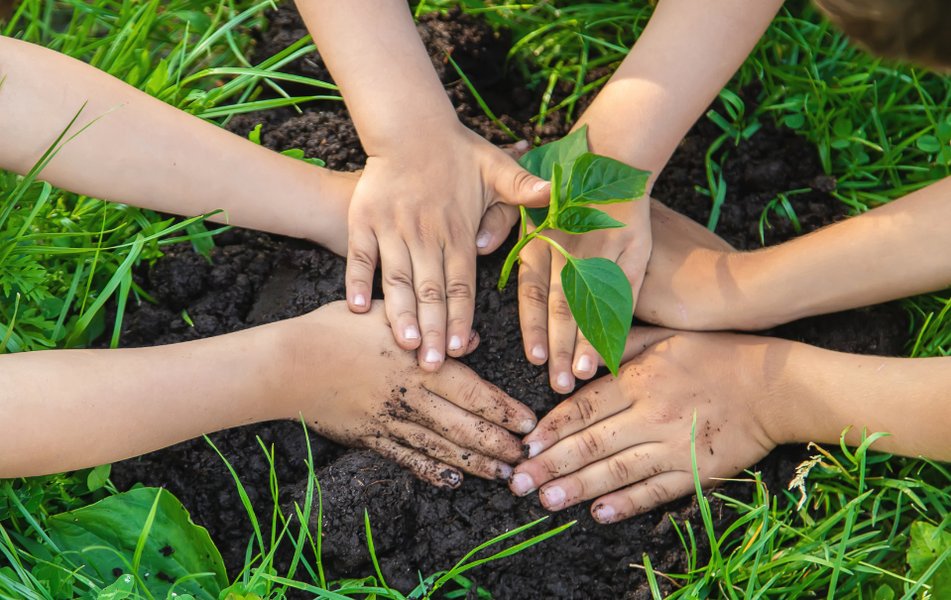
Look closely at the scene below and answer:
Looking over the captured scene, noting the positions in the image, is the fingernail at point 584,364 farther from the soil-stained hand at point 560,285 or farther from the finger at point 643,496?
the finger at point 643,496

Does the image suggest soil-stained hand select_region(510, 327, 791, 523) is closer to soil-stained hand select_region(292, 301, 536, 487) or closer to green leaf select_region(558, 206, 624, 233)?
soil-stained hand select_region(292, 301, 536, 487)

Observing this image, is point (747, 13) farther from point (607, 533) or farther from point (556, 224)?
point (607, 533)

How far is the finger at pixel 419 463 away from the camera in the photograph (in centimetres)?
116

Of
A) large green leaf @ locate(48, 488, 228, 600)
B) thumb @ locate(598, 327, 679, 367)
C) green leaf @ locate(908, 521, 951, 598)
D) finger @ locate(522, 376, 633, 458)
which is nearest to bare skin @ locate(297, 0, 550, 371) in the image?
finger @ locate(522, 376, 633, 458)

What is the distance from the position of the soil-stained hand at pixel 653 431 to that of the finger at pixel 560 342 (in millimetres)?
48

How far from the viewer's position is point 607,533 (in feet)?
3.87

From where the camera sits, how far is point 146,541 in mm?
1094

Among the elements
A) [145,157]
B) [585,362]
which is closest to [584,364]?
[585,362]

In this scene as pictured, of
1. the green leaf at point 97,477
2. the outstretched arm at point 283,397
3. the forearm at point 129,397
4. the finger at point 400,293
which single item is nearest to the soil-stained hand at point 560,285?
the outstretched arm at point 283,397

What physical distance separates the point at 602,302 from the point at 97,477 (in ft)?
3.01

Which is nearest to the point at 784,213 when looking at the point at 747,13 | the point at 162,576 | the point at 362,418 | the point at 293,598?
the point at 747,13

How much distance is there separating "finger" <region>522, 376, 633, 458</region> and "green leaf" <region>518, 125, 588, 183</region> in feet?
1.32

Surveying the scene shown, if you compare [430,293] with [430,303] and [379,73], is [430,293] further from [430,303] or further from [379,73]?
[379,73]

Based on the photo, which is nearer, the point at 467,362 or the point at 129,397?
the point at 129,397
